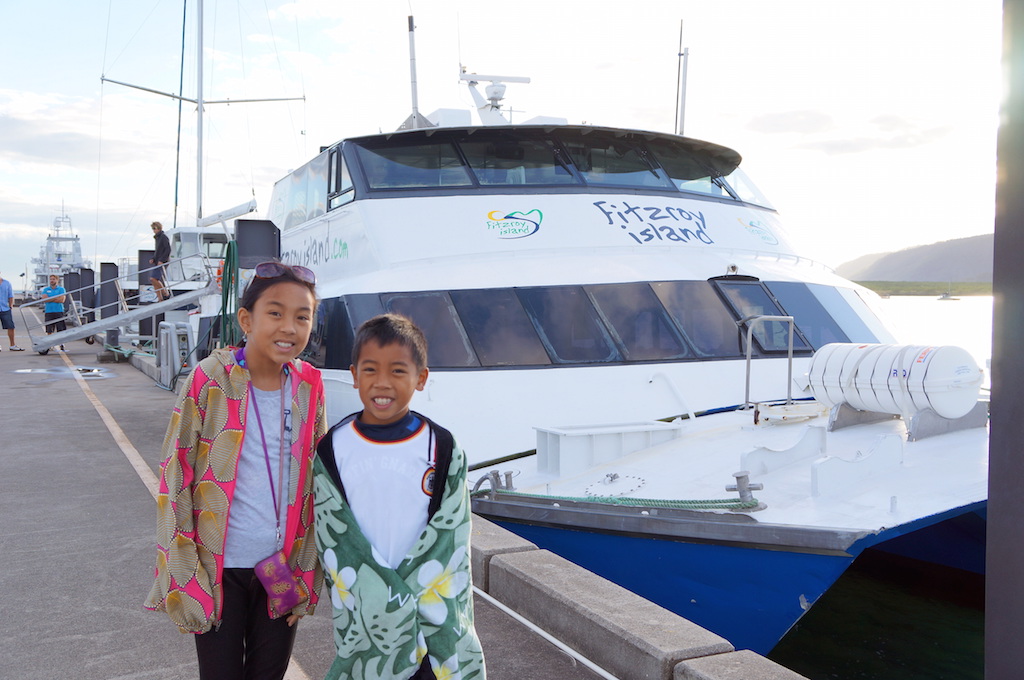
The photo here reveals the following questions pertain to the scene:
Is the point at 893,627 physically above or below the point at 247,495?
below

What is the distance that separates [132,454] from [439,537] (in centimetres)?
687

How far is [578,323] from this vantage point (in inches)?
253

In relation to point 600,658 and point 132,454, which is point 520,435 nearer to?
point 600,658

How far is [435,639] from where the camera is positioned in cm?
216

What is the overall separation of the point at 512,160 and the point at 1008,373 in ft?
18.8

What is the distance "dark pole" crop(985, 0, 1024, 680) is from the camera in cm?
203

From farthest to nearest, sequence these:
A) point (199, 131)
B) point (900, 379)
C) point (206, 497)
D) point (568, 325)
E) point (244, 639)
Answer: point (199, 131), point (568, 325), point (900, 379), point (244, 639), point (206, 497)

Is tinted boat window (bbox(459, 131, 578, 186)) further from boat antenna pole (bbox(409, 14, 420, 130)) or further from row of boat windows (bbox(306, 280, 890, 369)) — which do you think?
boat antenna pole (bbox(409, 14, 420, 130))

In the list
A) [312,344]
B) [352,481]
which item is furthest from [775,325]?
[352,481]

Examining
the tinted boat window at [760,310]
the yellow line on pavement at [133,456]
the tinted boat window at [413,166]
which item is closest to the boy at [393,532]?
the yellow line on pavement at [133,456]

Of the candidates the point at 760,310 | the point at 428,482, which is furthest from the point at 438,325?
the point at 428,482

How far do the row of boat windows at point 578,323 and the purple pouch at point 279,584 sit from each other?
376 centimetres

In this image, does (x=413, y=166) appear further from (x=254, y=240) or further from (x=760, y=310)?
(x=760, y=310)

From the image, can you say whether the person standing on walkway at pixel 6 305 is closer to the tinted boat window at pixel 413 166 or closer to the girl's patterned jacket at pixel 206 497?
the tinted boat window at pixel 413 166
